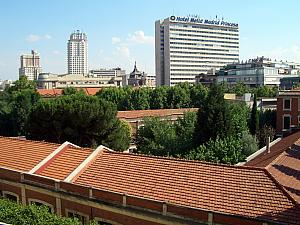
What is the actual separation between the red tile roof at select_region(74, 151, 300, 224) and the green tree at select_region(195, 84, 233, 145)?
18.2m

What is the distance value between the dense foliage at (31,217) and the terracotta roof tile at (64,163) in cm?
555

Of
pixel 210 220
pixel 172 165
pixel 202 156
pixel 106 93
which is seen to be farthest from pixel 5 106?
pixel 210 220

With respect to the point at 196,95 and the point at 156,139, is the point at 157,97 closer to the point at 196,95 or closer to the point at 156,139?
the point at 196,95

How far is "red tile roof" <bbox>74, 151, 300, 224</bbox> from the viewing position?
54.4 feet

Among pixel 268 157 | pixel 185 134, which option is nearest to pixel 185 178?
pixel 268 157

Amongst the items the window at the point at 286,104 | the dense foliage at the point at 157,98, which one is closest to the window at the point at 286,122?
the window at the point at 286,104

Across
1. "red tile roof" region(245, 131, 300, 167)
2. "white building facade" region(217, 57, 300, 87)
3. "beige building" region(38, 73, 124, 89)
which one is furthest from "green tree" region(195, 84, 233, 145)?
"beige building" region(38, 73, 124, 89)

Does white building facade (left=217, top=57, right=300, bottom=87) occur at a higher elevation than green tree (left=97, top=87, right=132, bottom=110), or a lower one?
higher

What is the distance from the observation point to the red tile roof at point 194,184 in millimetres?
16594

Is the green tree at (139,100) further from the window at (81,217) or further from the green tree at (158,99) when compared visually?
the window at (81,217)

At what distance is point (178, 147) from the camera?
1610 inches

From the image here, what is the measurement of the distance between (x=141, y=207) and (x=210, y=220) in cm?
341

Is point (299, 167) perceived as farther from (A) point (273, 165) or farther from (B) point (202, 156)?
(B) point (202, 156)

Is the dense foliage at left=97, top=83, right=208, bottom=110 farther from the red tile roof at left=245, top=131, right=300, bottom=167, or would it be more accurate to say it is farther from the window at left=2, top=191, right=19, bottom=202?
the window at left=2, top=191, right=19, bottom=202
